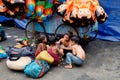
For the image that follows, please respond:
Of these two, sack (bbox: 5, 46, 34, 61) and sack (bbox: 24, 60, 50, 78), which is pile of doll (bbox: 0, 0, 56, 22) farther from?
sack (bbox: 24, 60, 50, 78)

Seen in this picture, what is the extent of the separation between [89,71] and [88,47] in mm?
1382

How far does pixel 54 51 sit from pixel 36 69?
2.67 feet

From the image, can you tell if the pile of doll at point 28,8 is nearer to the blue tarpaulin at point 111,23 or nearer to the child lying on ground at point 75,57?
the child lying on ground at point 75,57

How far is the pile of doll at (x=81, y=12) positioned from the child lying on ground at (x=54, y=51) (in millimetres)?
505

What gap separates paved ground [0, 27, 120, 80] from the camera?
17.9 feet

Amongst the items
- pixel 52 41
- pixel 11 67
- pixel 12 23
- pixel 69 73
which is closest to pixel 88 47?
pixel 52 41

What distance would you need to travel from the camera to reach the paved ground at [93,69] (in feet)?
17.9

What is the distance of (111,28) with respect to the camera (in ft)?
24.3

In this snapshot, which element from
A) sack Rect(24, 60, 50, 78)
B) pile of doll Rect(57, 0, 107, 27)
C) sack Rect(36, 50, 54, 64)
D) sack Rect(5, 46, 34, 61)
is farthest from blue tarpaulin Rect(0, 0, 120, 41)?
sack Rect(24, 60, 50, 78)

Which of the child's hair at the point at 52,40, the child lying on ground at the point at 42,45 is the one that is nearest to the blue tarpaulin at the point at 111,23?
the child's hair at the point at 52,40

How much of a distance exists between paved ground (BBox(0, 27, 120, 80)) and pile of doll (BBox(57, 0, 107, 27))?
80 cm

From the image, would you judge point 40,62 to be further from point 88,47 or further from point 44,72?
point 88,47

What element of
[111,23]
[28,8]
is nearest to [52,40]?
[28,8]

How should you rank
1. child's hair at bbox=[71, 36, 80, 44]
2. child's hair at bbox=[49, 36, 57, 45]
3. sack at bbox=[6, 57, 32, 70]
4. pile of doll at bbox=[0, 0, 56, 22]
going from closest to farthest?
1. sack at bbox=[6, 57, 32, 70]
2. pile of doll at bbox=[0, 0, 56, 22]
3. child's hair at bbox=[49, 36, 57, 45]
4. child's hair at bbox=[71, 36, 80, 44]
